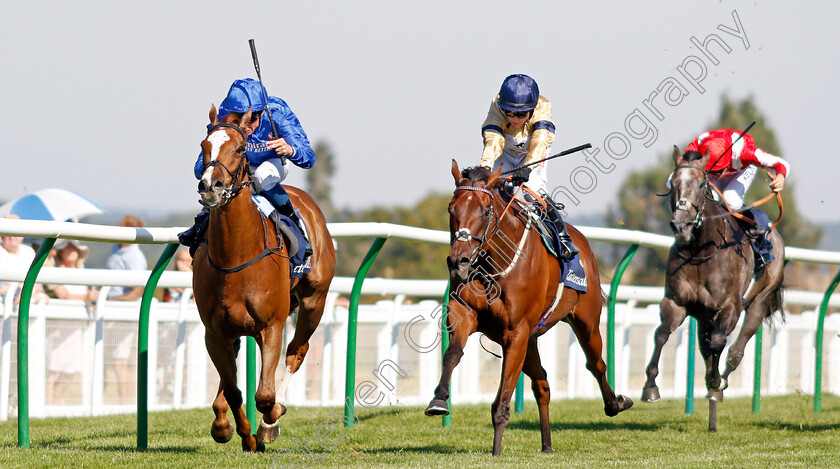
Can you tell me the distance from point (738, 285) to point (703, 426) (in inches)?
46.4

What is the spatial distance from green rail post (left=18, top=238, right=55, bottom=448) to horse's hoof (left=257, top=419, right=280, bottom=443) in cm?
123

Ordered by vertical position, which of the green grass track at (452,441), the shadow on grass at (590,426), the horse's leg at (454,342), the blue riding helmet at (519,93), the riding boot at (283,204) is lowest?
the shadow on grass at (590,426)

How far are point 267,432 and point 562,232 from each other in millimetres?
2265

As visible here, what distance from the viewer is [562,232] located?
6848mm

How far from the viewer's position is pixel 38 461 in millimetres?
5238

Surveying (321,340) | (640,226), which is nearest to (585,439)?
(321,340)

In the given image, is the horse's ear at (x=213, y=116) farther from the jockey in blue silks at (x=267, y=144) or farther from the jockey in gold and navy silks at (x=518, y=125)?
the jockey in gold and navy silks at (x=518, y=125)

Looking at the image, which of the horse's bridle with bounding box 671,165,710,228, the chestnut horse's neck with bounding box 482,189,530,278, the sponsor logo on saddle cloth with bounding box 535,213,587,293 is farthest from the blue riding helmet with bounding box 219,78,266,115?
the horse's bridle with bounding box 671,165,710,228

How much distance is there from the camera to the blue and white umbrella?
11852 millimetres

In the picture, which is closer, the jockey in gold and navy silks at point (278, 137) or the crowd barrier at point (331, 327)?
the crowd barrier at point (331, 327)

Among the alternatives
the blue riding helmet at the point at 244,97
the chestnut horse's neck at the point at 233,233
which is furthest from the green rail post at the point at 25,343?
the blue riding helmet at the point at 244,97

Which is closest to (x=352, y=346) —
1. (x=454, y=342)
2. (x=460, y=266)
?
(x=454, y=342)

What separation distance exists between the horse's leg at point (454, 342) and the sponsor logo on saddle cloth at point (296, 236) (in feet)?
2.91

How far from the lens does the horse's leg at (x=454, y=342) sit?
5758mm
